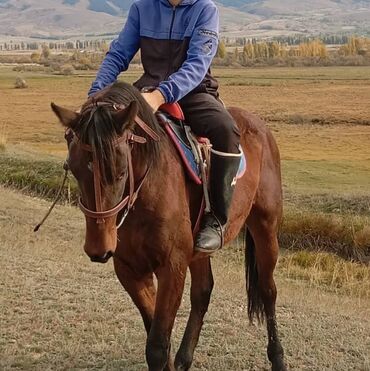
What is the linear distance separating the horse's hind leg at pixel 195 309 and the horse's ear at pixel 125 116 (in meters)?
2.21

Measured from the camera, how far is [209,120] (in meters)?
4.74

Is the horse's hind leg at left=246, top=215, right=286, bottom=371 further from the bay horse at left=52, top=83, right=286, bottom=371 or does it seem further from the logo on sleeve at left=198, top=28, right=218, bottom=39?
the logo on sleeve at left=198, top=28, right=218, bottom=39

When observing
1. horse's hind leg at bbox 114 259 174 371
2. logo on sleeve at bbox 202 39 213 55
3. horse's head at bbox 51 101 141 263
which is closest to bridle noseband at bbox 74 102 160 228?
horse's head at bbox 51 101 141 263

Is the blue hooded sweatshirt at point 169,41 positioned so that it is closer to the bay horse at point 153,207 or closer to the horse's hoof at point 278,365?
the bay horse at point 153,207

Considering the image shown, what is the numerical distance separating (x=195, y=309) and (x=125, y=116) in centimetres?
243

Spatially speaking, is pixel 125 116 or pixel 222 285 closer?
pixel 125 116

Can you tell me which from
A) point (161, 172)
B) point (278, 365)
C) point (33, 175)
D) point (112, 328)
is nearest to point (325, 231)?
point (33, 175)

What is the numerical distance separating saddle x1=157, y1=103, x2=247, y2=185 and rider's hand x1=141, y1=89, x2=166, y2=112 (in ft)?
0.63

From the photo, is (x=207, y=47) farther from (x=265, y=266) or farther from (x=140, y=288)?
(x=265, y=266)

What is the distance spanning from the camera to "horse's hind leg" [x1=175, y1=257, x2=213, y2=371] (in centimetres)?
532

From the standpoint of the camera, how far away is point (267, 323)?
579cm

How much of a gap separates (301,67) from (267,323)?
331ft

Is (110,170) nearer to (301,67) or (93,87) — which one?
(93,87)

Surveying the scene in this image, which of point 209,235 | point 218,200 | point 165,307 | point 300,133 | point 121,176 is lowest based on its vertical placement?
point 300,133
